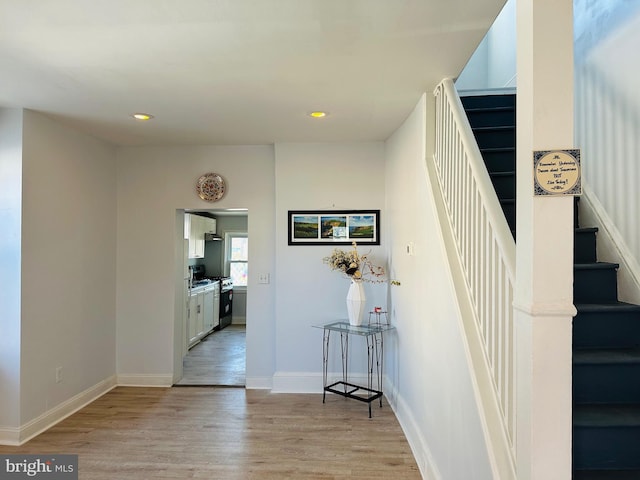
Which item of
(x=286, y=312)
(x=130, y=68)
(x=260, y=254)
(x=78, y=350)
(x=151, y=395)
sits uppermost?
(x=130, y=68)

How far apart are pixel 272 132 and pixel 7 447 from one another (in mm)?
3252

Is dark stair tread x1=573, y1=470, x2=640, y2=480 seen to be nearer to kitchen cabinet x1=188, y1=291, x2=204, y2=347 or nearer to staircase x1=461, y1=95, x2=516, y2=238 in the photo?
staircase x1=461, y1=95, x2=516, y2=238

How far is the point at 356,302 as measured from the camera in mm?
3789

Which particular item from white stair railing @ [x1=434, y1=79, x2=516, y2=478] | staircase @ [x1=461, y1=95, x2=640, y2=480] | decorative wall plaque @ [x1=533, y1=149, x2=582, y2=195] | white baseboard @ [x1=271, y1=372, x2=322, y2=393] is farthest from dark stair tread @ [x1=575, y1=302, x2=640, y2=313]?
white baseboard @ [x1=271, y1=372, x2=322, y2=393]

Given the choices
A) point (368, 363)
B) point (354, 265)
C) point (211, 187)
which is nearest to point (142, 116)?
point (211, 187)

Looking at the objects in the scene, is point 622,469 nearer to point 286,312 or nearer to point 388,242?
point 388,242

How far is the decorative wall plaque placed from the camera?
4.33ft

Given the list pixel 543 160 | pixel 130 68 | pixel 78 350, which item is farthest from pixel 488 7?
pixel 78 350

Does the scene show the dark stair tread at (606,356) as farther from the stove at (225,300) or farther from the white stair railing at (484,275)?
the stove at (225,300)

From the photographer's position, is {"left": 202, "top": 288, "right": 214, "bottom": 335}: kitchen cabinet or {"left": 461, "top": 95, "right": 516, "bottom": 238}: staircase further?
{"left": 202, "top": 288, "right": 214, "bottom": 335}: kitchen cabinet

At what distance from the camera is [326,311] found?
416cm

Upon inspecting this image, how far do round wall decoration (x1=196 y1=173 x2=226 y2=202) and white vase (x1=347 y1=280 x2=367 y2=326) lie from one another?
1734 mm

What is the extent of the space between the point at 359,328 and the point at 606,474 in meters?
2.22

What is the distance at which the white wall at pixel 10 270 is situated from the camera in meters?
3.06
